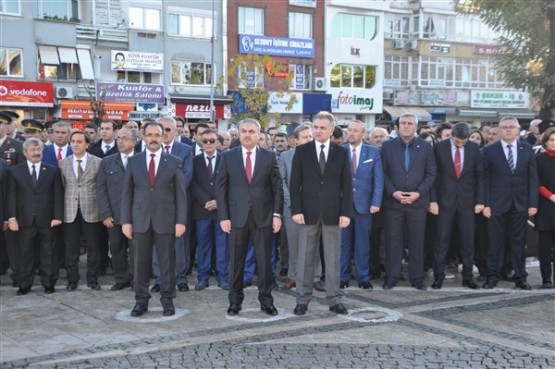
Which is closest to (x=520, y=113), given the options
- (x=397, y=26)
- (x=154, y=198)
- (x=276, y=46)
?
(x=397, y=26)

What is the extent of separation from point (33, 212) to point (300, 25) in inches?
1363

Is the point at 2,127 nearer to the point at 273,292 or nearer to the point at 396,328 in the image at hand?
the point at 273,292

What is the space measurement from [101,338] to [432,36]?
4489 cm

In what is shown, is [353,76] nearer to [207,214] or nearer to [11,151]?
[11,151]

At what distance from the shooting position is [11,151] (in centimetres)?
991

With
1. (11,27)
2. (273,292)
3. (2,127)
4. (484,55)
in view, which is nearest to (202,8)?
(11,27)

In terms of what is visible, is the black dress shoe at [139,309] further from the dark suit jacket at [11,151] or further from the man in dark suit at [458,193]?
the man in dark suit at [458,193]

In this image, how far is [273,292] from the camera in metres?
8.58

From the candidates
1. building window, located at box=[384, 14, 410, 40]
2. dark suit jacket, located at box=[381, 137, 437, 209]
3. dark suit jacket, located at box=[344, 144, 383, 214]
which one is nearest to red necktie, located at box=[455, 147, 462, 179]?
dark suit jacket, located at box=[381, 137, 437, 209]

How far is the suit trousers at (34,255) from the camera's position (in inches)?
332

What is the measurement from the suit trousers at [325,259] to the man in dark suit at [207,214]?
1.56 metres

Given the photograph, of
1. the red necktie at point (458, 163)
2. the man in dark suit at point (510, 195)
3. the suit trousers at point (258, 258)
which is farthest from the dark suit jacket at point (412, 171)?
the suit trousers at point (258, 258)

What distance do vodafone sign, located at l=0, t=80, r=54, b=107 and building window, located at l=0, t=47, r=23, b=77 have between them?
882mm

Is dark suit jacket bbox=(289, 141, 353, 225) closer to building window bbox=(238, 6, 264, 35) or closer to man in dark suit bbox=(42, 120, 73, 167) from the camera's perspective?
Answer: man in dark suit bbox=(42, 120, 73, 167)
